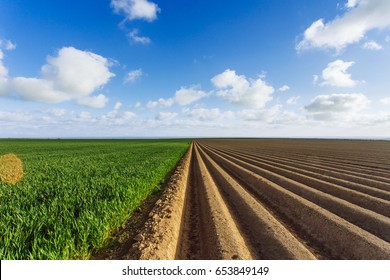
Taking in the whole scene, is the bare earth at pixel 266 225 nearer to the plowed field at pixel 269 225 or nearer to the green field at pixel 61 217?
the plowed field at pixel 269 225

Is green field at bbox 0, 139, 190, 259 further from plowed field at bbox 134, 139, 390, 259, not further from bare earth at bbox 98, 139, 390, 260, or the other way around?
plowed field at bbox 134, 139, 390, 259

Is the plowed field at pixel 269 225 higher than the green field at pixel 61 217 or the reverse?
the reverse

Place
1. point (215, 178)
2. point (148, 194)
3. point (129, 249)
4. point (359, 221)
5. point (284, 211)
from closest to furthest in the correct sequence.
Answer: point (129, 249), point (359, 221), point (284, 211), point (148, 194), point (215, 178)

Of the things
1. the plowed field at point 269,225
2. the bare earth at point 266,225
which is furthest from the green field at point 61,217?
the plowed field at point 269,225

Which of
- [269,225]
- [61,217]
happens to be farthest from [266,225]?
[61,217]

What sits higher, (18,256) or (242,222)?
(18,256)

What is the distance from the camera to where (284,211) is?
808cm

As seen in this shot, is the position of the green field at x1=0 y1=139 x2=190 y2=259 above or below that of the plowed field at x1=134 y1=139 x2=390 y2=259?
above

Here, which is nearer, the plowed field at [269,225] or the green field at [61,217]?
the green field at [61,217]

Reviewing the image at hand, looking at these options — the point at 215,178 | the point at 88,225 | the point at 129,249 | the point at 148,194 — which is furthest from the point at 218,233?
the point at 215,178

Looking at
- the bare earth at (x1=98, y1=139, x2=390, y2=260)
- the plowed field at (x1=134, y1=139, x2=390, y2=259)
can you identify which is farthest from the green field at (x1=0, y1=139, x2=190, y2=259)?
the plowed field at (x1=134, y1=139, x2=390, y2=259)

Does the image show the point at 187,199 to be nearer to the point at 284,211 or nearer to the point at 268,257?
the point at 284,211

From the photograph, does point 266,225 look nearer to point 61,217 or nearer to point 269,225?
point 269,225

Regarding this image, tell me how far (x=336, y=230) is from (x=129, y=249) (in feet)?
18.7
